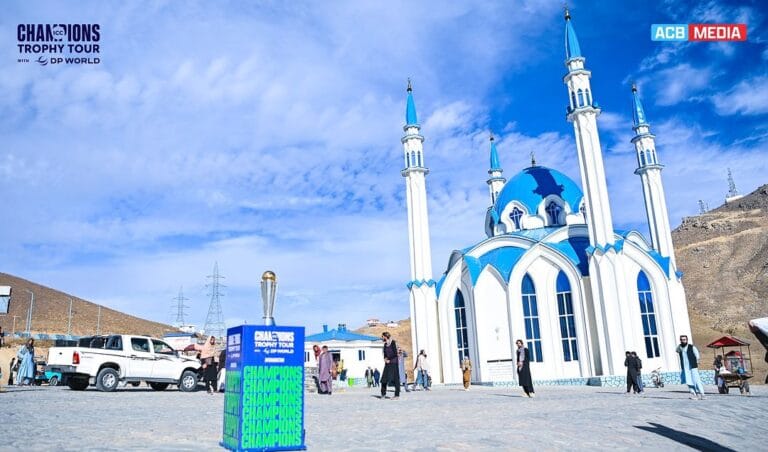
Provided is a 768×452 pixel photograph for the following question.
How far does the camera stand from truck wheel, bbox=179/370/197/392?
1931 cm

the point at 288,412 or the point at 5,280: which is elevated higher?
the point at 5,280

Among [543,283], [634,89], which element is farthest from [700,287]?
[543,283]

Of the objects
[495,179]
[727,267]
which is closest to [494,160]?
[495,179]

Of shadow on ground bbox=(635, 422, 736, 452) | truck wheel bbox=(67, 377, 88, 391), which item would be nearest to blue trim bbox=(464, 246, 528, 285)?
truck wheel bbox=(67, 377, 88, 391)

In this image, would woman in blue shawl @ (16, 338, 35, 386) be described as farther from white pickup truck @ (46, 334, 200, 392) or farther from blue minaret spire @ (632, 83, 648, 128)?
blue minaret spire @ (632, 83, 648, 128)

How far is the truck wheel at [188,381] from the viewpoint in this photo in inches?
760

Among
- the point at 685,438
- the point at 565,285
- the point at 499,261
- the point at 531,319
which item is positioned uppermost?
the point at 499,261

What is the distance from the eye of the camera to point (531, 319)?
94.6 ft

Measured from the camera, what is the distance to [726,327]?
206ft

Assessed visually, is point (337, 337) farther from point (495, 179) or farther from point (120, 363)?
point (120, 363)

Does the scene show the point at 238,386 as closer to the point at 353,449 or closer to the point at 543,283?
the point at 353,449

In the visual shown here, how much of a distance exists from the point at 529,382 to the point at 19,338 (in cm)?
5896

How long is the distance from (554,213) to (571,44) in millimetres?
9669

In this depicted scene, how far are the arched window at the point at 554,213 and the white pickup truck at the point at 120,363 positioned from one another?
2237cm
